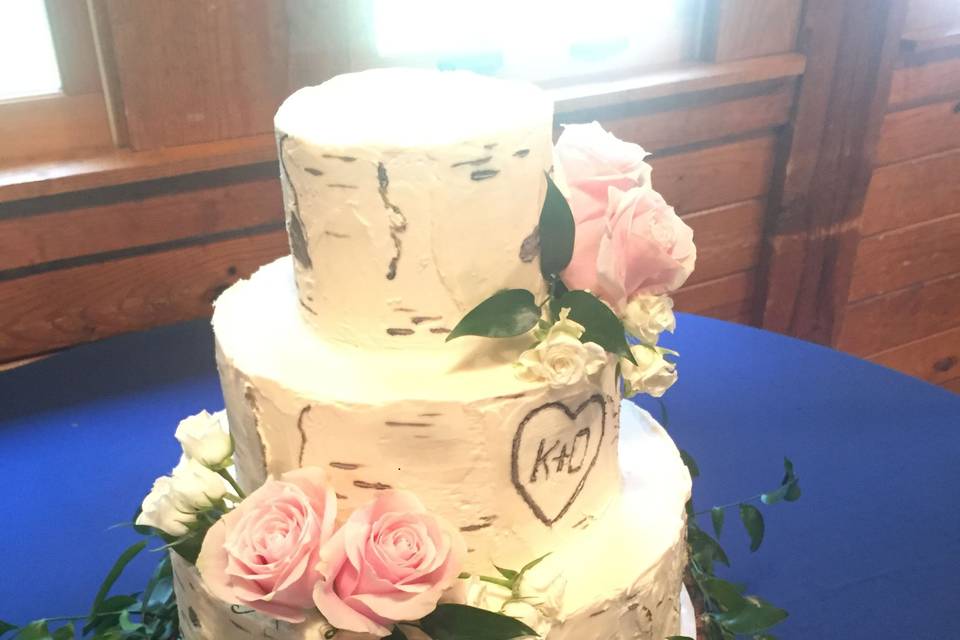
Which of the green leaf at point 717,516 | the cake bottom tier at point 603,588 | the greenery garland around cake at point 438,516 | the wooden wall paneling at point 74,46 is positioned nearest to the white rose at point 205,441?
the greenery garland around cake at point 438,516

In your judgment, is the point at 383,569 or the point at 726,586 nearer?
the point at 383,569

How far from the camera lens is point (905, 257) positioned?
2510 millimetres

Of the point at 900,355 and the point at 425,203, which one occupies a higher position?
the point at 425,203

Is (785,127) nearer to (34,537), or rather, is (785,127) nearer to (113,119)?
(113,119)

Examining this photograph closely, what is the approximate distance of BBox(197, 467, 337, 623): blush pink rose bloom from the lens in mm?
737

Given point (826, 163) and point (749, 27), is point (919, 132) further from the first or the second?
point (749, 27)

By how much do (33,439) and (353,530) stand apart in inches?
34.9

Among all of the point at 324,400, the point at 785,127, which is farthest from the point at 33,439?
the point at 785,127

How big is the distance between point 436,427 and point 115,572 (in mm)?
467

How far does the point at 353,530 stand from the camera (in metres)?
0.75

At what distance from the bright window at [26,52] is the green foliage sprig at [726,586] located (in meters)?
1.23

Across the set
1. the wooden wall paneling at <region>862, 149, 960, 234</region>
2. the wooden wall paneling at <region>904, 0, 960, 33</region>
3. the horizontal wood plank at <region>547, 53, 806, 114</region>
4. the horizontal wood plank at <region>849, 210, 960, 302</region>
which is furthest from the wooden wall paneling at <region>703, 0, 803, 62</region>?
the horizontal wood plank at <region>849, 210, 960, 302</region>

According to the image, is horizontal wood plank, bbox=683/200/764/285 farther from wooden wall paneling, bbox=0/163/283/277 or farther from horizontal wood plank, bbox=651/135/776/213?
wooden wall paneling, bbox=0/163/283/277

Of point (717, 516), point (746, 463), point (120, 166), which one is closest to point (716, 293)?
point (746, 463)
